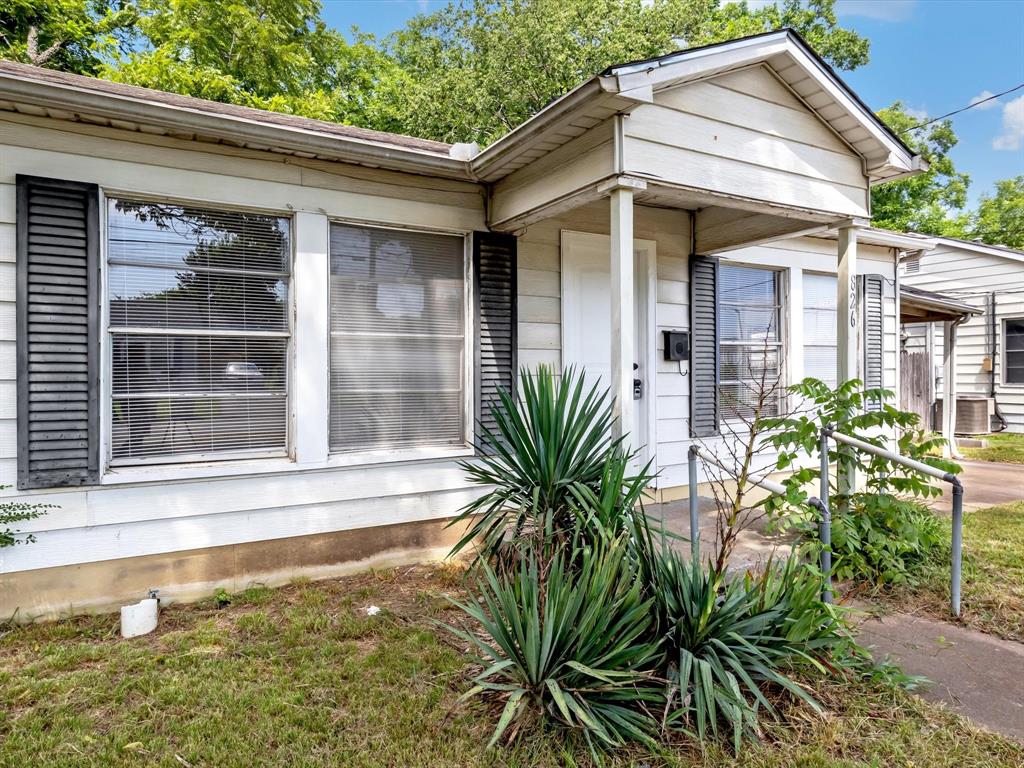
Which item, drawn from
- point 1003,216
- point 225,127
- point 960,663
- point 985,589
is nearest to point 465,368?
point 225,127

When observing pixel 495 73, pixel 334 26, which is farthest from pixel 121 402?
pixel 334 26

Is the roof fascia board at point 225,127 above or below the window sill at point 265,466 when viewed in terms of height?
above

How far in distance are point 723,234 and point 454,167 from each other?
2.32m

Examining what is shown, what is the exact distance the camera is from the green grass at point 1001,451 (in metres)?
7.86

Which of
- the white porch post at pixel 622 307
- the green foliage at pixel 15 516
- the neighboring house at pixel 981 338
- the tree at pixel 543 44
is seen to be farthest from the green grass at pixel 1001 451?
the tree at pixel 543 44

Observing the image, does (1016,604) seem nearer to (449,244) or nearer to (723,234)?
(723,234)

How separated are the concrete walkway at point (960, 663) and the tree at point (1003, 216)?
22.4 m

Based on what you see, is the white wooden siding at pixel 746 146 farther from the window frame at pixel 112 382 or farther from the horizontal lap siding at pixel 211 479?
the window frame at pixel 112 382

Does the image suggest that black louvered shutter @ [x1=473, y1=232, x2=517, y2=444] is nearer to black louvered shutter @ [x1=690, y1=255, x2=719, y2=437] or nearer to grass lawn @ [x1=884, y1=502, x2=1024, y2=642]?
black louvered shutter @ [x1=690, y1=255, x2=719, y2=437]

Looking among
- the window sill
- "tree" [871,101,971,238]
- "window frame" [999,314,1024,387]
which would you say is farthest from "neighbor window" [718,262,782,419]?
"tree" [871,101,971,238]

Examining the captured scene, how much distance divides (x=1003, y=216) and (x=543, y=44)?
1829 cm

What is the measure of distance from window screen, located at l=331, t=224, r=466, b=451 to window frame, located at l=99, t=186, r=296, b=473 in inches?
→ 10.2

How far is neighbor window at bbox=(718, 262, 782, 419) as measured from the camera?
17.3 ft

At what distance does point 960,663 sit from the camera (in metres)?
2.48
